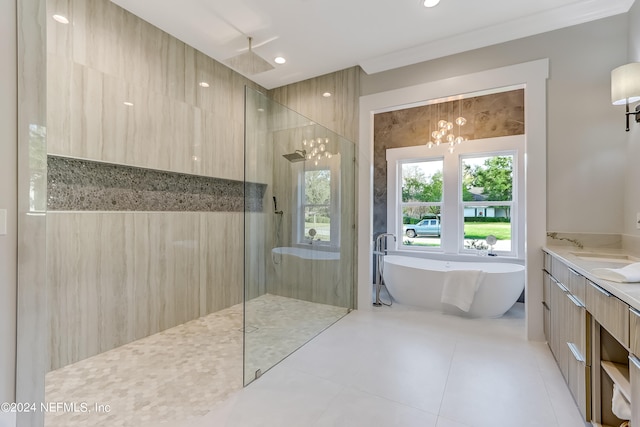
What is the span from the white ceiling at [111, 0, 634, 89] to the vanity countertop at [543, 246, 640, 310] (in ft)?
6.76

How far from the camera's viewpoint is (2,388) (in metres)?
1.20

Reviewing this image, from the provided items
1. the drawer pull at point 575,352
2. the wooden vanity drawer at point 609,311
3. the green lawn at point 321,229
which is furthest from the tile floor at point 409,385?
the green lawn at point 321,229

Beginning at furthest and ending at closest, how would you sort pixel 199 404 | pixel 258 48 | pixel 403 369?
pixel 258 48 → pixel 403 369 → pixel 199 404

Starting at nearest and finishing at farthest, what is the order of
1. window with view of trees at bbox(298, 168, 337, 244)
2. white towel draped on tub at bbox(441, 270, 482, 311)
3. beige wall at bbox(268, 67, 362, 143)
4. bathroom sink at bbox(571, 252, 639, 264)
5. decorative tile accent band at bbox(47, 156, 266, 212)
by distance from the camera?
bathroom sink at bbox(571, 252, 639, 264), decorative tile accent band at bbox(47, 156, 266, 212), window with view of trees at bbox(298, 168, 337, 244), white towel draped on tub at bbox(441, 270, 482, 311), beige wall at bbox(268, 67, 362, 143)

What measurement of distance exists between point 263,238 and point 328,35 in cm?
221

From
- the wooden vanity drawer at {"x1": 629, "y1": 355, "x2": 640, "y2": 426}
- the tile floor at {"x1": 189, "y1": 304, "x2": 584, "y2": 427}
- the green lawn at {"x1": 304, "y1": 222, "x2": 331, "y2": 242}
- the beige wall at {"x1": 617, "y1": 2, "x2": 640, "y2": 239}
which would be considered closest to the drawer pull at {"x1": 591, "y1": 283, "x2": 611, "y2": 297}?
the wooden vanity drawer at {"x1": 629, "y1": 355, "x2": 640, "y2": 426}

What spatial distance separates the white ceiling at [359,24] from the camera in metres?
2.40

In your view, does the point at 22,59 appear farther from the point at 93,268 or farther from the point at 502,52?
the point at 502,52

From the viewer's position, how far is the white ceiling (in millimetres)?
2400

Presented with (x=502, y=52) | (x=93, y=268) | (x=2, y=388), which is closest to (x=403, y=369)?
(x=2, y=388)

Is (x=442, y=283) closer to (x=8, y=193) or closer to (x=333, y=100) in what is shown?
(x=333, y=100)

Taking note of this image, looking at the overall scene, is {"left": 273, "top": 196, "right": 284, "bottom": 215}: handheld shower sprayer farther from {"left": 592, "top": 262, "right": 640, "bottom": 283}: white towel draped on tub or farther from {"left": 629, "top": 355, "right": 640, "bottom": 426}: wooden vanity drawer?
{"left": 629, "top": 355, "right": 640, "bottom": 426}: wooden vanity drawer

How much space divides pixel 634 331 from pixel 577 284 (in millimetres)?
702

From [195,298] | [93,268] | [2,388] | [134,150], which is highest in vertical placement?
[134,150]
